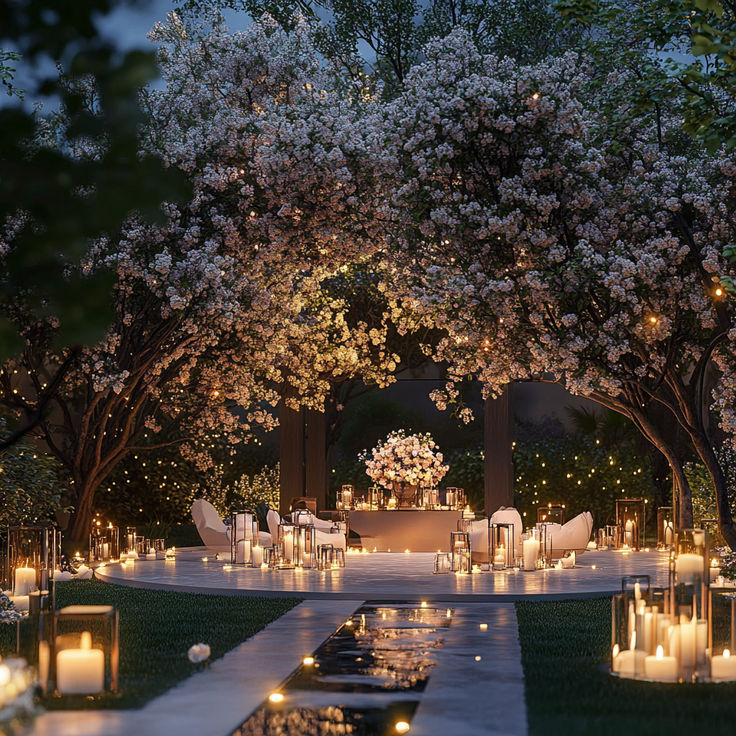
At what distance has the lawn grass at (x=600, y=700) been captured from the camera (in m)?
5.04

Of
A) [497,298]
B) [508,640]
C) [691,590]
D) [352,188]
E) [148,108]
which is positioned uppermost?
[148,108]

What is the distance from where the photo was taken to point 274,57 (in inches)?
592

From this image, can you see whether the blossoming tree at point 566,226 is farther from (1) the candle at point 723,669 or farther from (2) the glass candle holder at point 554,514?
(1) the candle at point 723,669

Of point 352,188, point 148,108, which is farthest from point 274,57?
point 352,188

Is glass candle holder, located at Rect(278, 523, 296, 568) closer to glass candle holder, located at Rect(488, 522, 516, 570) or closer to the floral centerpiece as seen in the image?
glass candle holder, located at Rect(488, 522, 516, 570)

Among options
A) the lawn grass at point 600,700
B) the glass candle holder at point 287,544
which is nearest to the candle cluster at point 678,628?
the lawn grass at point 600,700

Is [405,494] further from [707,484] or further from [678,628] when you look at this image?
[678,628]

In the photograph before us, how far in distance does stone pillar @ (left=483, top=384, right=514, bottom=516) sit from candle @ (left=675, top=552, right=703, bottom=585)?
10.6 m

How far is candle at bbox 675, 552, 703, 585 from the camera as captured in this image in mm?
6105

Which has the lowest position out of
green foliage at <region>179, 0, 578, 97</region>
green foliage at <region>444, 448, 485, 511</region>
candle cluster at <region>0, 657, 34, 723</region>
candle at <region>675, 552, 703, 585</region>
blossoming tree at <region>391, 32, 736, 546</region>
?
candle cluster at <region>0, 657, 34, 723</region>

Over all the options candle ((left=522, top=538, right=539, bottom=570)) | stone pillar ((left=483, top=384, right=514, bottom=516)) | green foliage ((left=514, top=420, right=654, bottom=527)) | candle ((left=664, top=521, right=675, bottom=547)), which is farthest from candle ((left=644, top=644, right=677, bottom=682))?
green foliage ((left=514, top=420, right=654, bottom=527))

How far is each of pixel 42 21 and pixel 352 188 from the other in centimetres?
938

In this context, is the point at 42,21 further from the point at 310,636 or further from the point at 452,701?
the point at 310,636

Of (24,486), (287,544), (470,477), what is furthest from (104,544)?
(470,477)
